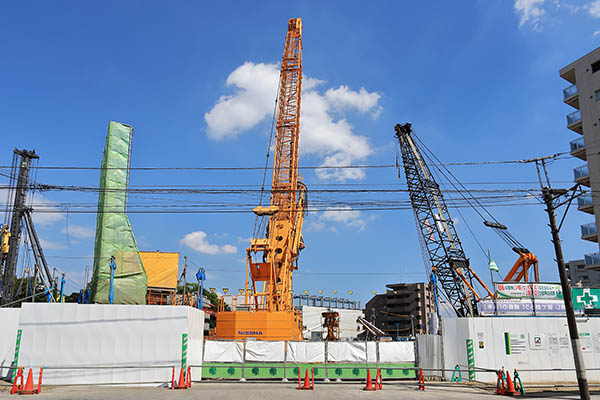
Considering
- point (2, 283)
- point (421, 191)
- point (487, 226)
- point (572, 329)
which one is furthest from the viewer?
point (421, 191)

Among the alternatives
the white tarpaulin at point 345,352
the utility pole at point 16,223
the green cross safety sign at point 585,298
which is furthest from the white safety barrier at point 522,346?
the utility pole at point 16,223

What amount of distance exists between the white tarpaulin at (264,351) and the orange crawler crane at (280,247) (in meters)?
8.30

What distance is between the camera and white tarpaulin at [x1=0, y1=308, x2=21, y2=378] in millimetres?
20984

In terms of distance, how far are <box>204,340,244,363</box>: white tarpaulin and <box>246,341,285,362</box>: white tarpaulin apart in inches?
17.0

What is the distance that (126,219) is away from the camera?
29609 mm

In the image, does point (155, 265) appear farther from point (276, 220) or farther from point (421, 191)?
point (421, 191)

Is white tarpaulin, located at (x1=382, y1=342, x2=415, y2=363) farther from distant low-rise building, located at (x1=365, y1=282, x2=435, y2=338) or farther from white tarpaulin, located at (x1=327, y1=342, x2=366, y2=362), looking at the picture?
distant low-rise building, located at (x1=365, y1=282, x2=435, y2=338)

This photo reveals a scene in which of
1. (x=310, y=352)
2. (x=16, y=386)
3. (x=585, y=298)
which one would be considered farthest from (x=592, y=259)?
(x=16, y=386)

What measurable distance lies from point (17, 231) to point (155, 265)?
42.2 feet

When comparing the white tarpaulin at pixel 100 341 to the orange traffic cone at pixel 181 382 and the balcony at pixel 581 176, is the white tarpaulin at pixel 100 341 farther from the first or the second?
the balcony at pixel 581 176

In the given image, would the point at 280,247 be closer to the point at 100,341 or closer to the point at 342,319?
the point at 100,341

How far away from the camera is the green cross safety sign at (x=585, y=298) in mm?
24688

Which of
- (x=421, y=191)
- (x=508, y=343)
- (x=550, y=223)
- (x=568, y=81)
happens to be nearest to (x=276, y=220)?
(x=421, y=191)

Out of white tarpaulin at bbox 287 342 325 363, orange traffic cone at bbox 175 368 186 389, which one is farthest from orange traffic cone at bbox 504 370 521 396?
orange traffic cone at bbox 175 368 186 389
